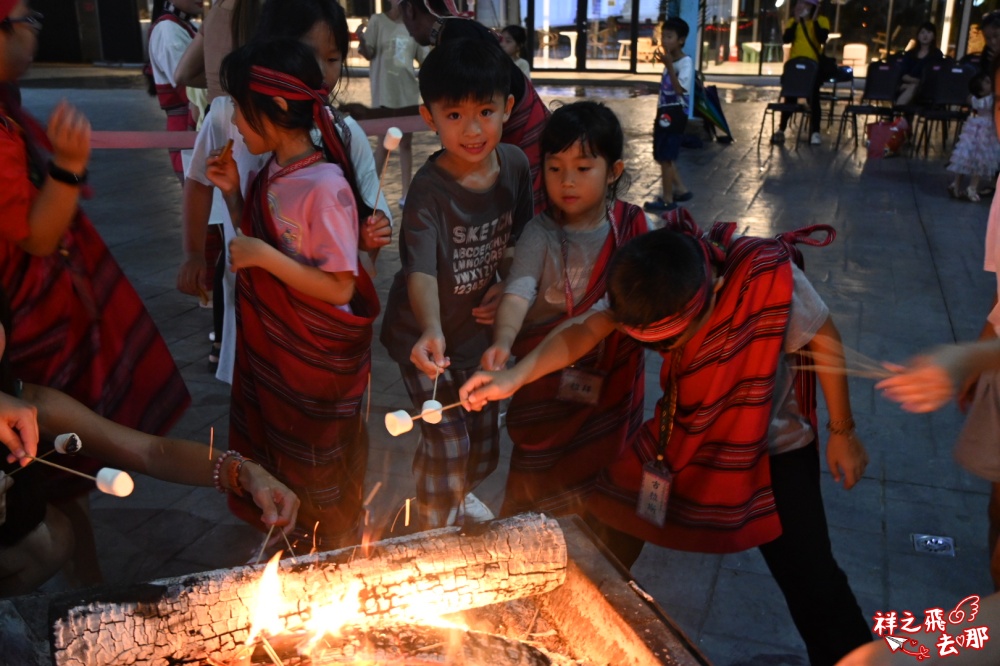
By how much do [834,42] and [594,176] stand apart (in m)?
16.0

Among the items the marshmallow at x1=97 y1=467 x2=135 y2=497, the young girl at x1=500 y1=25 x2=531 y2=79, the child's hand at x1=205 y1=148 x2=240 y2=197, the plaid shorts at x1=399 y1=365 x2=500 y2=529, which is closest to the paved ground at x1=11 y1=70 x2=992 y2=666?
the plaid shorts at x1=399 y1=365 x2=500 y2=529

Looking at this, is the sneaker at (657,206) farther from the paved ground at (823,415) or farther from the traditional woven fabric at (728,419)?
the traditional woven fabric at (728,419)

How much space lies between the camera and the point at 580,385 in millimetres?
2449

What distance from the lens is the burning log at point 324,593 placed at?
152cm

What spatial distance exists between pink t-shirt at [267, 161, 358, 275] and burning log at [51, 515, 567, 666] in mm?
842

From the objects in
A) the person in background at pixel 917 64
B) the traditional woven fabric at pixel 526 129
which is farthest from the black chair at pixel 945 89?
the traditional woven fabric at pixel 526 129

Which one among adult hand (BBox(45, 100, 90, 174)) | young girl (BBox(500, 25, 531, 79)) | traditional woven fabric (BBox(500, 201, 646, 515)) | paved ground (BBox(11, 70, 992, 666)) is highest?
young girl (BBox(500, 25, 531, 79))

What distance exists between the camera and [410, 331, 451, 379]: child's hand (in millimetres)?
2225

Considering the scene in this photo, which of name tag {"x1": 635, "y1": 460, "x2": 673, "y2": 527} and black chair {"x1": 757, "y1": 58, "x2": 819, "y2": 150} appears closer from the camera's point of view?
name tag {"x1": 635, "y1": 460, "x2": 673, "y2": 527}

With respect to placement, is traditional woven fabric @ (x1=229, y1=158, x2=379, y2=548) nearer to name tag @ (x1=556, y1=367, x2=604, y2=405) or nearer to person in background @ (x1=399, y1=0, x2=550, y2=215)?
name tag @ (x1=556, y1=367, x2=604, y2=405)

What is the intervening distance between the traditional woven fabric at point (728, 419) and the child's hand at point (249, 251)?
3.32 ft

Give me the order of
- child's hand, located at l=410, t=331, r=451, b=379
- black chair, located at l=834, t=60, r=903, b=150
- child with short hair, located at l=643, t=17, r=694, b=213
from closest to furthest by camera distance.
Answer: child's hand, located at l=410, t=331, r=451, b=379
child with short hair, located at l=643, t=17, r=694, b=213
black chair, located at l=834, t=60, r=903, b=150

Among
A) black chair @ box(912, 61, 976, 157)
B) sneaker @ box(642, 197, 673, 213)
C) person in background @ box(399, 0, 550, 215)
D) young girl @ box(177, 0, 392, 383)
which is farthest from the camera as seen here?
black chair @ box(912, 61, 976, 157)

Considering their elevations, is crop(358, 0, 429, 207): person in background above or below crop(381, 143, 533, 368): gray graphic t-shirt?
above
